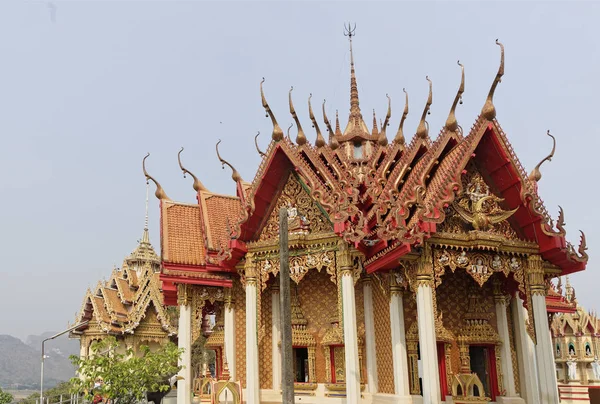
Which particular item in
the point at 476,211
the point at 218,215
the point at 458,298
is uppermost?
the point at 218,215

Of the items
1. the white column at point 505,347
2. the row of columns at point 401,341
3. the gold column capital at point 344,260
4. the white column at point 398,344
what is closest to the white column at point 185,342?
the row of columns at point 401,341

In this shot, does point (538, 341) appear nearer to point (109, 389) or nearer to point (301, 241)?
point (301, 241)

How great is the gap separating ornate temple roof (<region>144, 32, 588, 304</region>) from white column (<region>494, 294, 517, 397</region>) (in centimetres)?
161

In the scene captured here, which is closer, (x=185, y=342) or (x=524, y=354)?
(x=524, y=354)

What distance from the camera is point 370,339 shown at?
1397 cm

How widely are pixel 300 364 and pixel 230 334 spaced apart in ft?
6.54

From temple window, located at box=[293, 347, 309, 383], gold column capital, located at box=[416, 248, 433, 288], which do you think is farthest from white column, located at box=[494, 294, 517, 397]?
temple window, located at box=[293, 347, 309, 383]

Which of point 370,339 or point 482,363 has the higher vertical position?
point 370,339

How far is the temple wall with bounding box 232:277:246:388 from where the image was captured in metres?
14.8

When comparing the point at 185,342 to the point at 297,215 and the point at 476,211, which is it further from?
the point at 476,211

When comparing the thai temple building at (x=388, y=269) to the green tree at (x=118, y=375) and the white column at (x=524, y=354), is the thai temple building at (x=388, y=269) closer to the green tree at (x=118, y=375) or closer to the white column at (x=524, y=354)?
the white column at (x=524, y=354)

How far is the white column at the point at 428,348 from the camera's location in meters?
11.2

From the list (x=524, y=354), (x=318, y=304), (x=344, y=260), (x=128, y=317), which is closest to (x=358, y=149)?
(x=318, y=304)

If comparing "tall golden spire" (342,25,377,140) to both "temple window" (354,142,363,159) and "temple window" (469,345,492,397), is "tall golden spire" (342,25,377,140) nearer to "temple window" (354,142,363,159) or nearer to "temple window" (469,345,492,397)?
"temple window" (354,142,363,159)
